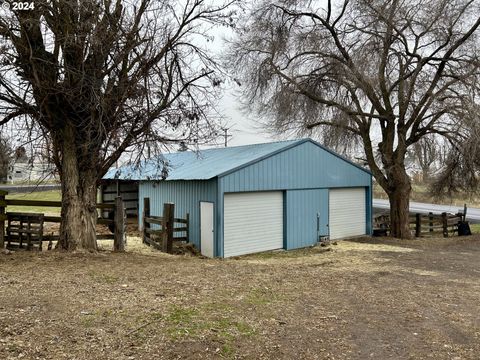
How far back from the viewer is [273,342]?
4523mm

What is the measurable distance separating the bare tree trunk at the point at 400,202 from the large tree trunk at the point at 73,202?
45.2 ft

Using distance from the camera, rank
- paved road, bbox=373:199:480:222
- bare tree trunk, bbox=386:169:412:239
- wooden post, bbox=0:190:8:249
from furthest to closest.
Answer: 1. paved road, bbox=373:199:480:222
2. bare tree trunk, bbox=386:169:412:239
3. wooden post, bbox=0:190:8:249

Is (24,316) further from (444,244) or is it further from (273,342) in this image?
(444,244)

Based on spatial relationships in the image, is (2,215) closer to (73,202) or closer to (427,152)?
(73,202)

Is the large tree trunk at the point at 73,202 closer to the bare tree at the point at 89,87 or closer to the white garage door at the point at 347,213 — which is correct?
the bare tree at the point at 89,87

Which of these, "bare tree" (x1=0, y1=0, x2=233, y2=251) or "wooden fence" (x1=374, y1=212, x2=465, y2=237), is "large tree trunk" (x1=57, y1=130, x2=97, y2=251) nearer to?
"bare tree" (x1=0, y1=0, x2=233, y2=251)

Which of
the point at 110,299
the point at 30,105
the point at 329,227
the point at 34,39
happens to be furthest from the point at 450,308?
the point at 329,227

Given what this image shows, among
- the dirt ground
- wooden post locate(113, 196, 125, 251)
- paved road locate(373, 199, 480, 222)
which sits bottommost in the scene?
paved road locate(373, 199, 480, 222)

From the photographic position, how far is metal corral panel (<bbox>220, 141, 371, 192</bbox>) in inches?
551

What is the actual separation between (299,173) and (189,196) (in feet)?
13.5

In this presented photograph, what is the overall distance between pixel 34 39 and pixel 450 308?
28.7 ft

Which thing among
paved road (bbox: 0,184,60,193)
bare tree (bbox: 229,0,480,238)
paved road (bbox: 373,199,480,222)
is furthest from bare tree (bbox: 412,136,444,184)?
paved road (bbox: 0,184,60,193)

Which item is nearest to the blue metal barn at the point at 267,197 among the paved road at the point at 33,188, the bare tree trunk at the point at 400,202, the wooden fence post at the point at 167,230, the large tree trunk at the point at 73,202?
the bare tree trunk at the point at 400,202

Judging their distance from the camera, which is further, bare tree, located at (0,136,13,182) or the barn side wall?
the barn side wall
